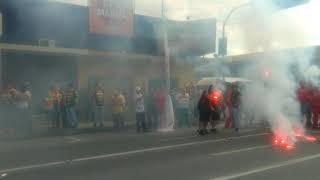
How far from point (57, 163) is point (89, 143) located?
3908mm

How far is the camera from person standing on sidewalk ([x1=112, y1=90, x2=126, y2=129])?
19.0m

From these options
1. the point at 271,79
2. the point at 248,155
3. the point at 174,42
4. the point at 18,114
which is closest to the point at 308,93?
the point at 271,79

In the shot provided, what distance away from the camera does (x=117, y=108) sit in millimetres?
19297

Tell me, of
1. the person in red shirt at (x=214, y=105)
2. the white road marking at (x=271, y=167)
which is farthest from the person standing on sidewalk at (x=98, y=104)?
the white road marking at (x=271, y=167)

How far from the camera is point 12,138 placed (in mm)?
16016

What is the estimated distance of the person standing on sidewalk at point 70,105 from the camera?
18344mm

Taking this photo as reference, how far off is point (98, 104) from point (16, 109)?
11.3ft

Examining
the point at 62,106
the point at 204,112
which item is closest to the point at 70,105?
the point at 62,106

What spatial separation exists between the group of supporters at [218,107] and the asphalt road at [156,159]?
1.83 m

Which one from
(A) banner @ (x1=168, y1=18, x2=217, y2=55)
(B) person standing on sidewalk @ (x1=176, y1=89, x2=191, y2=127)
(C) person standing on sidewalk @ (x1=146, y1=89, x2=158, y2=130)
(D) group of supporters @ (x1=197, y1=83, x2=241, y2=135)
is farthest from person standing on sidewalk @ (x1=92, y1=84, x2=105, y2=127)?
(D) group of supporters @ (x1=197, y1=83, x2=241, y2=135)

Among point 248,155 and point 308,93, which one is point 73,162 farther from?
point 308,93

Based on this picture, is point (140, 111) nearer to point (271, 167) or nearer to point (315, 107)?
point (315, 107)

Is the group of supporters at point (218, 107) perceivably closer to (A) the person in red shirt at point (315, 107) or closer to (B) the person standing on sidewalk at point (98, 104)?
(A) the person in red shirt at point (315, 107)

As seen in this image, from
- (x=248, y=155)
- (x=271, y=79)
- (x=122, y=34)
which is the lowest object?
(x=248, y=155)
